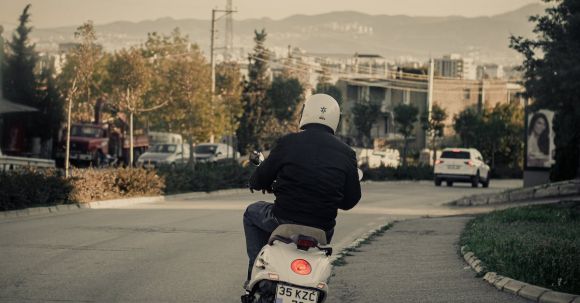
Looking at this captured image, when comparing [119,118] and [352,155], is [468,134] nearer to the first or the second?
[119,118]

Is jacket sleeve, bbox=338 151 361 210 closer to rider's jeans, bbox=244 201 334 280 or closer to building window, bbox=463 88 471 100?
rider's jeans, bbox=244 201 334 280

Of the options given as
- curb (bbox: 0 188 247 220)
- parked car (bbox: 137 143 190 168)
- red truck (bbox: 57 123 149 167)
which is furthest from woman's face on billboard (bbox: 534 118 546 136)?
red truck (bbox: 57 123 149 167)

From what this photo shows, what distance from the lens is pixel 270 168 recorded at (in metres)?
8.80

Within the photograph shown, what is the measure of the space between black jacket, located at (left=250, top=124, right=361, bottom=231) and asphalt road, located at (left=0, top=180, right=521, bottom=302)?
127 inches

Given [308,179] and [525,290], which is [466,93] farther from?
[308,179]

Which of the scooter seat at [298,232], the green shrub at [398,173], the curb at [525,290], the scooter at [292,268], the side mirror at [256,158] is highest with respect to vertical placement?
the side mirror at [256,158]

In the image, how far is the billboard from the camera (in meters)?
41.8

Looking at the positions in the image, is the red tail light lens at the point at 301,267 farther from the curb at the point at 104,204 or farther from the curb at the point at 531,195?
the curb at the point at 531,195

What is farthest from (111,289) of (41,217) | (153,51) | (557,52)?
(153,51)

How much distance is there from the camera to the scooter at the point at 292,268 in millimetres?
7973

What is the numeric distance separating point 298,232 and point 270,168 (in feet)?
2.37

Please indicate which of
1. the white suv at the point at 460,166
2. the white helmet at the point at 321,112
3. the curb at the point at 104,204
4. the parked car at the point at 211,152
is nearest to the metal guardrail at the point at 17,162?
the curb at the point at 104,204

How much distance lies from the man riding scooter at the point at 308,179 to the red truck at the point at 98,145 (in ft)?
163

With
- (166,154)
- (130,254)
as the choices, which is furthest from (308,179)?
(166,154)
